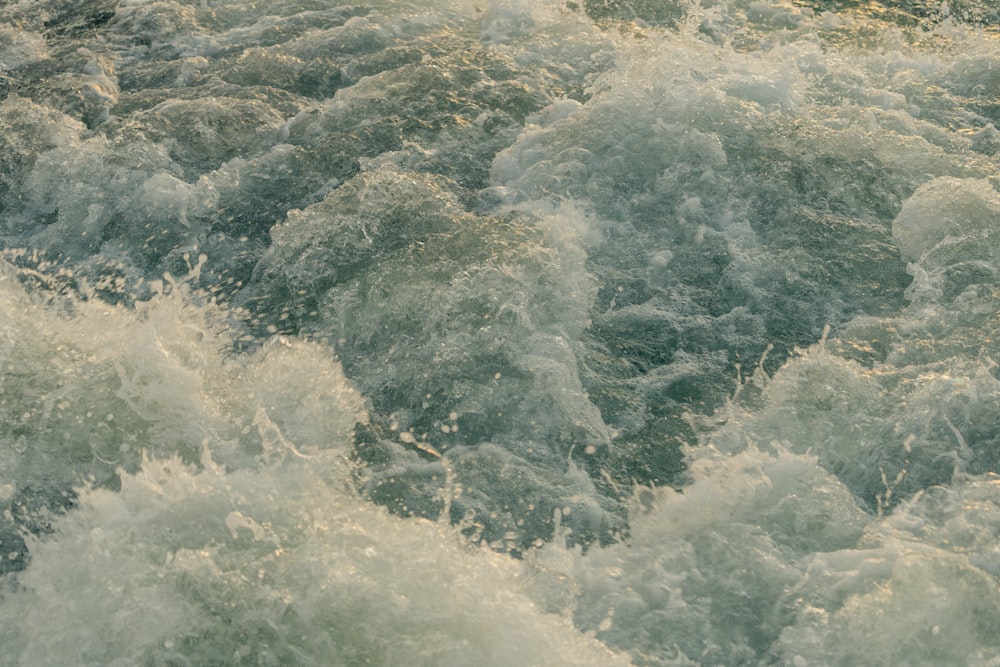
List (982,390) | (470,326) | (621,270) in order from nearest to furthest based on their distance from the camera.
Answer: (982,390)
(470,326)
(621,270)

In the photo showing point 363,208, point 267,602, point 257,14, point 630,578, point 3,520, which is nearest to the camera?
point 267,602

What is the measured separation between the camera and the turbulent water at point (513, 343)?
296 centimetres

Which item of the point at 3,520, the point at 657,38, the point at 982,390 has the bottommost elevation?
the point at 3,520

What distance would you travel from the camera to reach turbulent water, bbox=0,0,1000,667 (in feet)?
9.72

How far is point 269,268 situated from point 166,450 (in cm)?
125

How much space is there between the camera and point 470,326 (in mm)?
4043

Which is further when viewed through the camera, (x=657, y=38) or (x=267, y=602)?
(x=657, y=38)

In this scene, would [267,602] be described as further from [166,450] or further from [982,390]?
[982,390]

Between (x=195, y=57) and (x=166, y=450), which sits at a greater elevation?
(x=195, y=57)

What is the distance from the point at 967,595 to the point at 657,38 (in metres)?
3.90

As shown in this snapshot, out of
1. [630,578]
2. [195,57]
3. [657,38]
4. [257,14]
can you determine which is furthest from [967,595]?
[257,14]

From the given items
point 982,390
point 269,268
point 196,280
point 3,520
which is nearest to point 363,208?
point 269,268

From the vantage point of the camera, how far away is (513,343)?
397cm

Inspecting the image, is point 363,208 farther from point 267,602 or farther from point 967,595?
point 967,595
